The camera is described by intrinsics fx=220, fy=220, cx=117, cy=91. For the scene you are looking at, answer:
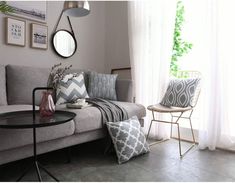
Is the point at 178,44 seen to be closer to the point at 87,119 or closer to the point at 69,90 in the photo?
the point at 69,90

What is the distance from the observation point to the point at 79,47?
11.2ft

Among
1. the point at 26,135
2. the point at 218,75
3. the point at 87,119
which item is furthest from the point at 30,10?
the point at 218,75

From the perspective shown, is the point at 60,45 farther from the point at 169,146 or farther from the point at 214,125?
the point at 214,125

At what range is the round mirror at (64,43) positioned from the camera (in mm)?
3078

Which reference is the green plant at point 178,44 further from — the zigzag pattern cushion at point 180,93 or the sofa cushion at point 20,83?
the sofa cushion at point 20,83

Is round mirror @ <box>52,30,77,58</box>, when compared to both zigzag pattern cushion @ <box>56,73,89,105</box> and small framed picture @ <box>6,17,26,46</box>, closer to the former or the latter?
small framed picture @ <box>6,17,26,46</box>

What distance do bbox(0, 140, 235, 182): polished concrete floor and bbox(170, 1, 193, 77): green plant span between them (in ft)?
4.67

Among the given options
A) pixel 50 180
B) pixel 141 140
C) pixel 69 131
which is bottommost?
pixel 50 180

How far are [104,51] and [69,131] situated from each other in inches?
86.7

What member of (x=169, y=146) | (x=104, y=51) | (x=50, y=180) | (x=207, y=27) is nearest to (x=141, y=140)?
(x=169, y=146)

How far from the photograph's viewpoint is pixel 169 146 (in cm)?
257

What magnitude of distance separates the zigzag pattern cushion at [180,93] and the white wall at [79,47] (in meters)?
1.47

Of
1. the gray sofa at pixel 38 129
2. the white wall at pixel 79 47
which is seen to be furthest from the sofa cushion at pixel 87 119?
the white wall at pixel 79 47

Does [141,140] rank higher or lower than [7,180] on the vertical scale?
higher
